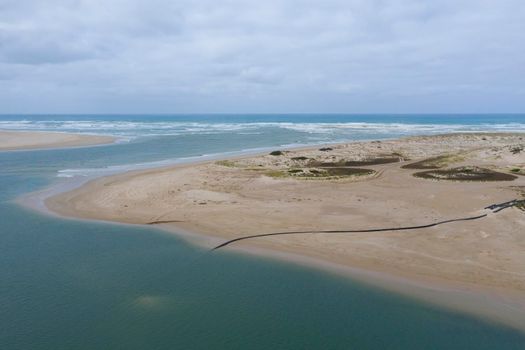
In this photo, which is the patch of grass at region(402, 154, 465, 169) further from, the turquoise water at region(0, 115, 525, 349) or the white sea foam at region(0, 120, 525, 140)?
the white sea foam at region(0, 120, 525, 140)

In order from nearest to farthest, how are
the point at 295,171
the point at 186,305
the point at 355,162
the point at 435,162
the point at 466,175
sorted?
the point at 186,305 < the point at 466,175 < the point at 295,171 < the point at 355,162 < the point at 435,162

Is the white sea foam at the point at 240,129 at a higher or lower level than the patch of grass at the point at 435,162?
higher

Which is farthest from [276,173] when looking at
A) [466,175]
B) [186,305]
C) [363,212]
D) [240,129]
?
[240,129]

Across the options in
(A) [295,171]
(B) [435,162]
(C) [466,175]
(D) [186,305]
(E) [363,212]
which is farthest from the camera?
(B) [435,162]

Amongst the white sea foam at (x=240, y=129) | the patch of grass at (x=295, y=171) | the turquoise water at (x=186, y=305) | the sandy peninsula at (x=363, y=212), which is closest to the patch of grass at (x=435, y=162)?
the sandy peninsula at (x=363, y=212)

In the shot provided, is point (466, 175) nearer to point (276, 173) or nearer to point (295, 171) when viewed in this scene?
point (295, 171)

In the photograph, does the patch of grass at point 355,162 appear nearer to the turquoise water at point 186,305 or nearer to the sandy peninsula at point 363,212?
the sandy peninsula at point 363,212

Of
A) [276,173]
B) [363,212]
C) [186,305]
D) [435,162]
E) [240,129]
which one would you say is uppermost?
[240,129]

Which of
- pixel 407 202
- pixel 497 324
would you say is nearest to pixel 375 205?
pixel 407 202
